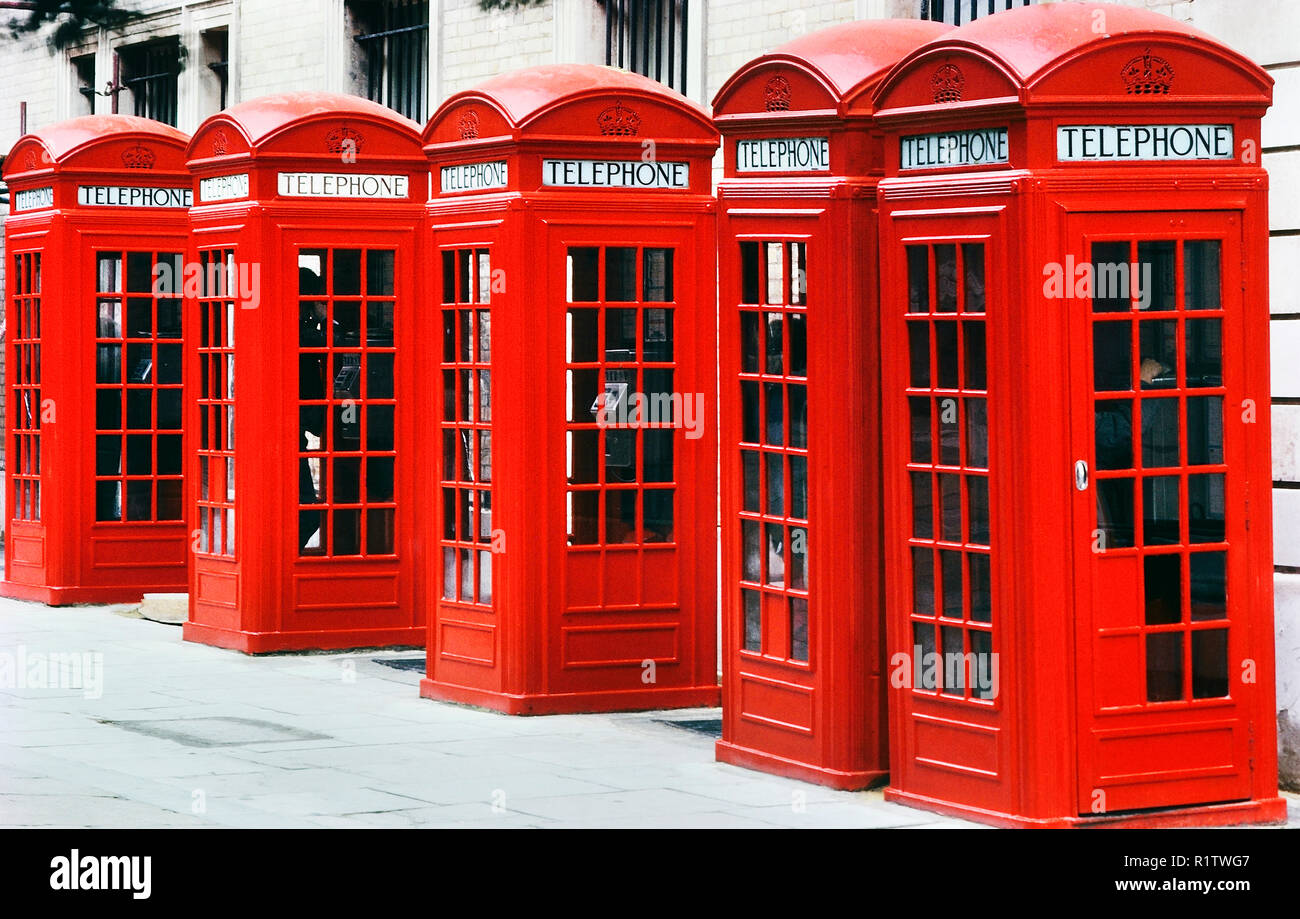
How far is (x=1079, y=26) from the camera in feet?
24.1

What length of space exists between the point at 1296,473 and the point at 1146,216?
1.83 m

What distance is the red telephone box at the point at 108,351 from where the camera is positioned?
14.7 m

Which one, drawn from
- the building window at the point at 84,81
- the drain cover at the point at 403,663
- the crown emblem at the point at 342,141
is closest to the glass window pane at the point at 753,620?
the drain cover at the point at 403,663

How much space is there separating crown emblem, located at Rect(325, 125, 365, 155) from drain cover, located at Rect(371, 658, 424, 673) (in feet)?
10.1

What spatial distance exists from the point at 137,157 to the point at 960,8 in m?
6.13

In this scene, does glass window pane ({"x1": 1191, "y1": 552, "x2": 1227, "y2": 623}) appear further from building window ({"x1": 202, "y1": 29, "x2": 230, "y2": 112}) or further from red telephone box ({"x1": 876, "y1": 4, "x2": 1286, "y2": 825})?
building window ({"x1": 202, "y1": 29, "x2": 230, "y2": 112})

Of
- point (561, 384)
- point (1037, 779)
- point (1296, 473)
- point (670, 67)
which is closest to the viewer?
point (1037, 779)

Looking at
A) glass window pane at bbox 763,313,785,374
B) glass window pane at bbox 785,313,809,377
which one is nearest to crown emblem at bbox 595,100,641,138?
glass window pane at bbox 763,313,785,374

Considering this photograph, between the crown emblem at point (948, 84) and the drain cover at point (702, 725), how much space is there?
3.52 meters

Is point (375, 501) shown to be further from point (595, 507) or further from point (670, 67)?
point (670, 67)

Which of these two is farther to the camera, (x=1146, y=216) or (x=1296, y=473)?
(x=1296, y=473)

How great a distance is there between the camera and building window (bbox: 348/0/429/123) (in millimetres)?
17484

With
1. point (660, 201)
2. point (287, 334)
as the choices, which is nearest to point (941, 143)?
point (660, 201)

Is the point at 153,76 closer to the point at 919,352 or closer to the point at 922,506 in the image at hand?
the point at 919,352
